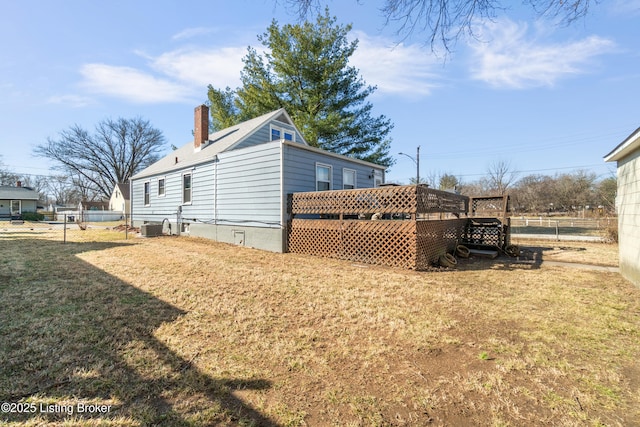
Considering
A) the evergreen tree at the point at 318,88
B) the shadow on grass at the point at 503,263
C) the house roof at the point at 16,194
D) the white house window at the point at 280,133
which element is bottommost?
the shadow on grass at the point at 503,263

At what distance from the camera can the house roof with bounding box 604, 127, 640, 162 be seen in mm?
5355

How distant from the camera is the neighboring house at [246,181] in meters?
9.52

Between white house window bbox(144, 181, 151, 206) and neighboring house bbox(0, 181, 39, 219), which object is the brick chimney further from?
neighboring house bbox(0, 181, 39, 219)

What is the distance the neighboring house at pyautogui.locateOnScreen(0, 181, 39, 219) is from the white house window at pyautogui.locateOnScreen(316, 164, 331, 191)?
40958 millimetres

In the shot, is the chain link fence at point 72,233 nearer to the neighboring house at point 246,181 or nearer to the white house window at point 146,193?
the white house window at point 146,193

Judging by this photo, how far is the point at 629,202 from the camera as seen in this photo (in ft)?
20.7

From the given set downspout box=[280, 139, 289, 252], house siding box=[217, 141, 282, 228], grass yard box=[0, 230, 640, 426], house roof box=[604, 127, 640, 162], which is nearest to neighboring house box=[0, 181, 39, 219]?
house siding box=[217, 141, 282, 228]

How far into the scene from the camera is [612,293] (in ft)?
16.9

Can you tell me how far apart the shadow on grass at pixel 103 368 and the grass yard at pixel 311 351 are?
0.04 feet

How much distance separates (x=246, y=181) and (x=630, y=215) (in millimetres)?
10458

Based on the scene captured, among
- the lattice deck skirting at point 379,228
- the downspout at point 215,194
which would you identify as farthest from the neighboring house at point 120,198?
the lattice deck skirting at point 379,228

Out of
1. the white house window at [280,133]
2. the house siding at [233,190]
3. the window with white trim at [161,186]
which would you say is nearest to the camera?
the house siding at [233,190]

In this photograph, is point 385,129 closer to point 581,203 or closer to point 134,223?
point 134,223

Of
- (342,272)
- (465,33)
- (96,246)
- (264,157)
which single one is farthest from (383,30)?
(96,246)
